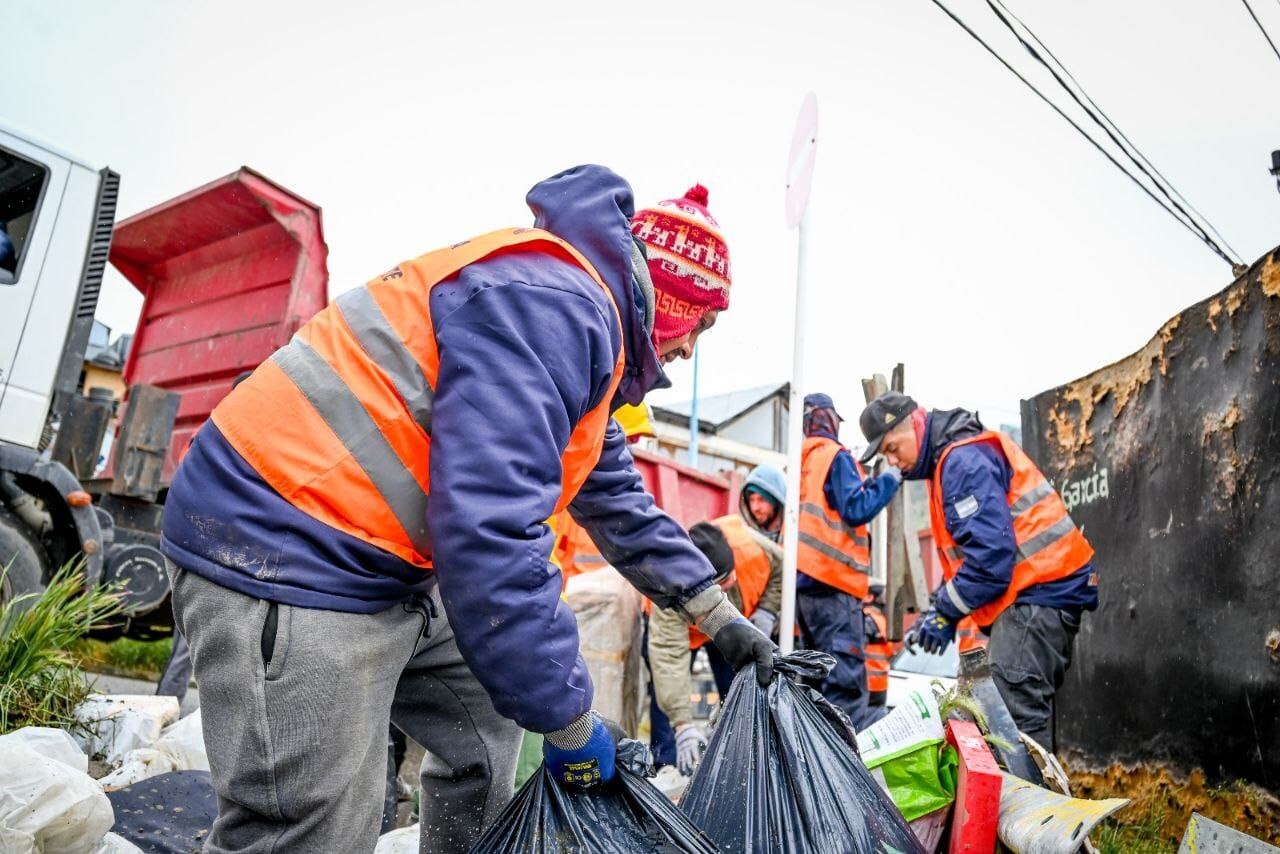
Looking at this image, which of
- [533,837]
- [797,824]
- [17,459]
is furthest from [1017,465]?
[17,459]

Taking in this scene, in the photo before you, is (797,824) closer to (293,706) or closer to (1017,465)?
(293,706)

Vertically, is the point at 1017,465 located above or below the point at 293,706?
above

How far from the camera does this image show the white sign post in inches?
119

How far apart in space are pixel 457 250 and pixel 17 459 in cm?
348

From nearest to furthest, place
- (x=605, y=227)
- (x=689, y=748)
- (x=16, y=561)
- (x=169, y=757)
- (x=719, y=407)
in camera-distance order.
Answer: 1. (x=605, y=227)
2. (x=169, y=757)
3. (x=689, y=748)
4. (x=16, y=561)
5. (x=719, y=407)

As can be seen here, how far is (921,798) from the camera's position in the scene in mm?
1934

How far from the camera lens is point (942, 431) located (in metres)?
3.73

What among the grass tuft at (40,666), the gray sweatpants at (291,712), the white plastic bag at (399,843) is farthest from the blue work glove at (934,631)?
the grass tuft at (40,666)

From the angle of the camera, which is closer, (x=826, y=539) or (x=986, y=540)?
(x=986, y=540)

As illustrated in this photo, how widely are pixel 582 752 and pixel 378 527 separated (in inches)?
16.5

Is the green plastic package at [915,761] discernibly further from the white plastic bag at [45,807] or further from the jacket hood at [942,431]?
the jacket hood at [942,431]

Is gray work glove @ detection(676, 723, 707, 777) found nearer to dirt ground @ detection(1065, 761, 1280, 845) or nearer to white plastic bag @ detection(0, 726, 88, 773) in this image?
dirt ground @ detection(1065, 761, 1280, 845)

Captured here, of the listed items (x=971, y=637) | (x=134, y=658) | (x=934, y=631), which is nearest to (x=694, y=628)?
(x=934, y=631)

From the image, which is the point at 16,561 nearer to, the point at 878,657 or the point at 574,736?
the point at 574,736
